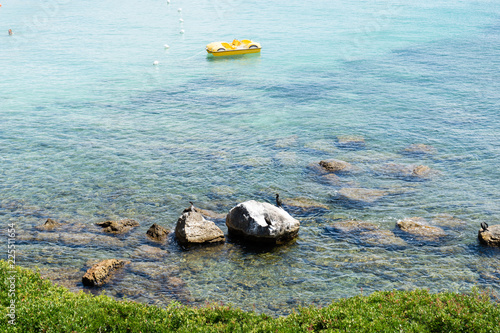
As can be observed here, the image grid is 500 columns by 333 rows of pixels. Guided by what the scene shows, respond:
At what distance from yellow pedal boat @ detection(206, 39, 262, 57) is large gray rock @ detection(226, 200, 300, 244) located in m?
36.0

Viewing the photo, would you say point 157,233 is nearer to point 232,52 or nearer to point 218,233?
point 218,233

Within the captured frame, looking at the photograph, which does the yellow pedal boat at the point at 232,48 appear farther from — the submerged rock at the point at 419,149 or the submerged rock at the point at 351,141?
the submerged rock at the point at 419,149

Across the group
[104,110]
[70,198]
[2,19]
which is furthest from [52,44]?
[70,198]

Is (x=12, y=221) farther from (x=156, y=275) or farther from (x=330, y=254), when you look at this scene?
(x=330, y=254)

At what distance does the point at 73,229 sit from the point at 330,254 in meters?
11.0

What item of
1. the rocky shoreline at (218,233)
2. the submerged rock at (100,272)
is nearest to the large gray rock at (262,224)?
the rocky shoreline at (218,233)

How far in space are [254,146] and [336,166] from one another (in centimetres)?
598

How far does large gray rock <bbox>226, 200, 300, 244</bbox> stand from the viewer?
1900cm

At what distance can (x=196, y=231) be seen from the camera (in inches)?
754

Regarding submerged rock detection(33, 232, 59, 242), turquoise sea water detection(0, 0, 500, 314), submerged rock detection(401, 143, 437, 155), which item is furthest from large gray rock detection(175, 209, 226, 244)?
submerged rock detection(401, 143, 437, 155)

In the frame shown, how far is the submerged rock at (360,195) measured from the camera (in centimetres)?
2288

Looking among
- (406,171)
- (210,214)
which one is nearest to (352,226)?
(210,214)

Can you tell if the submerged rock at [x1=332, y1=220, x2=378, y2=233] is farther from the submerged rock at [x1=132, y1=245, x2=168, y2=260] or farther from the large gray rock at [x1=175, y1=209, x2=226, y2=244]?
the submerged rock at [x1=132, y1=245, x2=168, y2=260]

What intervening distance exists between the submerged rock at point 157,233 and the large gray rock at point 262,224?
8.86 ft
